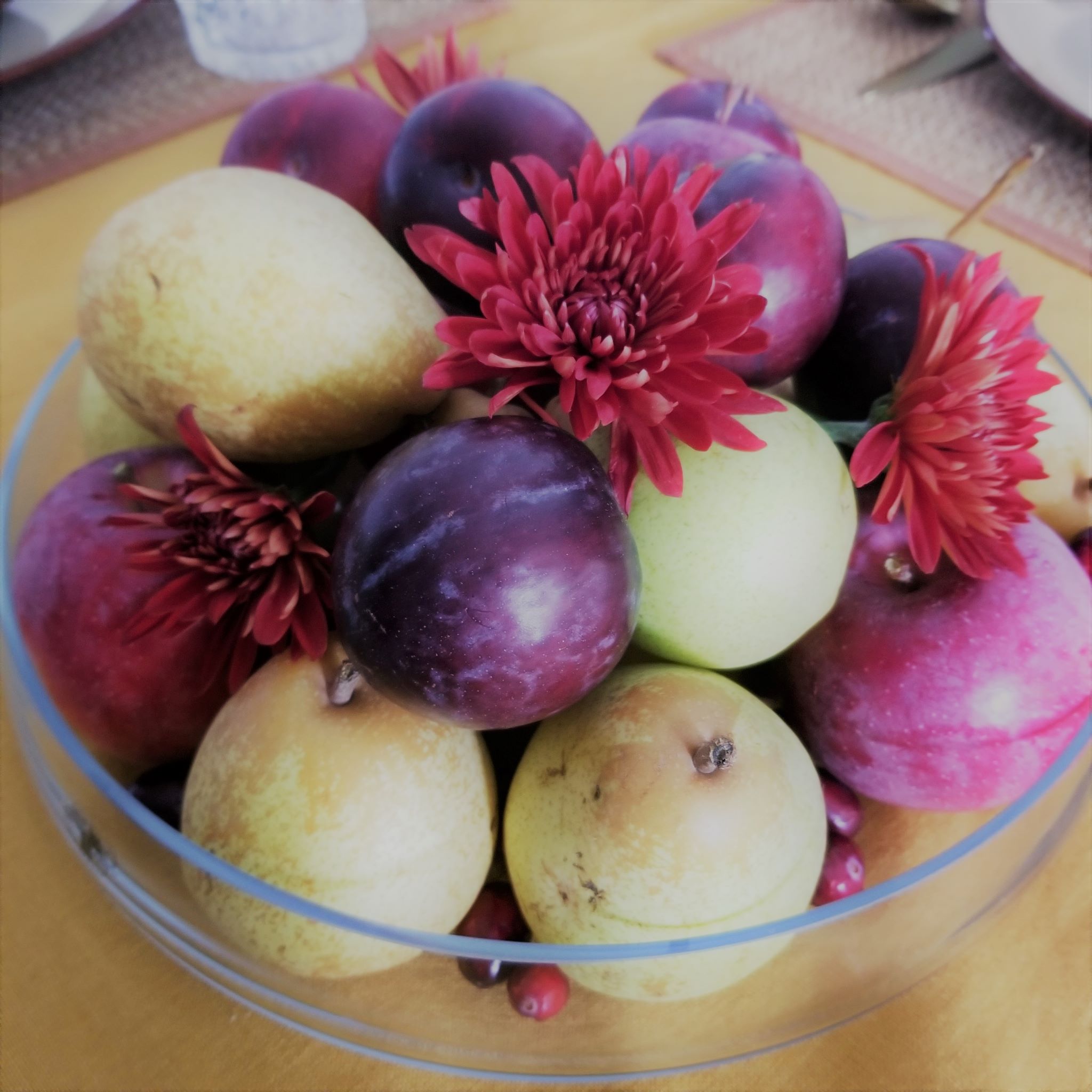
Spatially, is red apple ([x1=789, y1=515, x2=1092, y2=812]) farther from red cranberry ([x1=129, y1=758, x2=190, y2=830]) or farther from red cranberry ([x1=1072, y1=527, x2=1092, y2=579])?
red cranberry ([x1=129, y1=758, x2=190, y2=830])

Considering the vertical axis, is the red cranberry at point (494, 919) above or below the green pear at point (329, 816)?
below

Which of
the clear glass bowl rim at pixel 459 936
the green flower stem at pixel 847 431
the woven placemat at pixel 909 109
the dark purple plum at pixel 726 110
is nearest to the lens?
the clear glass bowl rim at pixel 459 936

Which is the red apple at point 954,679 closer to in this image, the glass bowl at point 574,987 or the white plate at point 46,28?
the glass bowl at point 574,987

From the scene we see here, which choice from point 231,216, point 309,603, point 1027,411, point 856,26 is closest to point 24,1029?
point 309,603

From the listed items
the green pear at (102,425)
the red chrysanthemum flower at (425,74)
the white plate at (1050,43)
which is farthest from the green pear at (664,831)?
the white plate at (1050,43)

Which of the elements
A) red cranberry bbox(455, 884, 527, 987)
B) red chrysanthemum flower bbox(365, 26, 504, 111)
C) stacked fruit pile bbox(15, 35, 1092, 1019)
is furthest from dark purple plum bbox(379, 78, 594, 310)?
red cranberry bbox(455, 884, 527, 987)

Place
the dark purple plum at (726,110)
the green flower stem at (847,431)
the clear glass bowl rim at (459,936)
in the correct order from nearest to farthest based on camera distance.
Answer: the clear glass bowl rim at (459,936) → the green flower stem at (847,431) → the dark purple plum at (726,110)

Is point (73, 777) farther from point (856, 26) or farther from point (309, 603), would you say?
point (856, 26)
